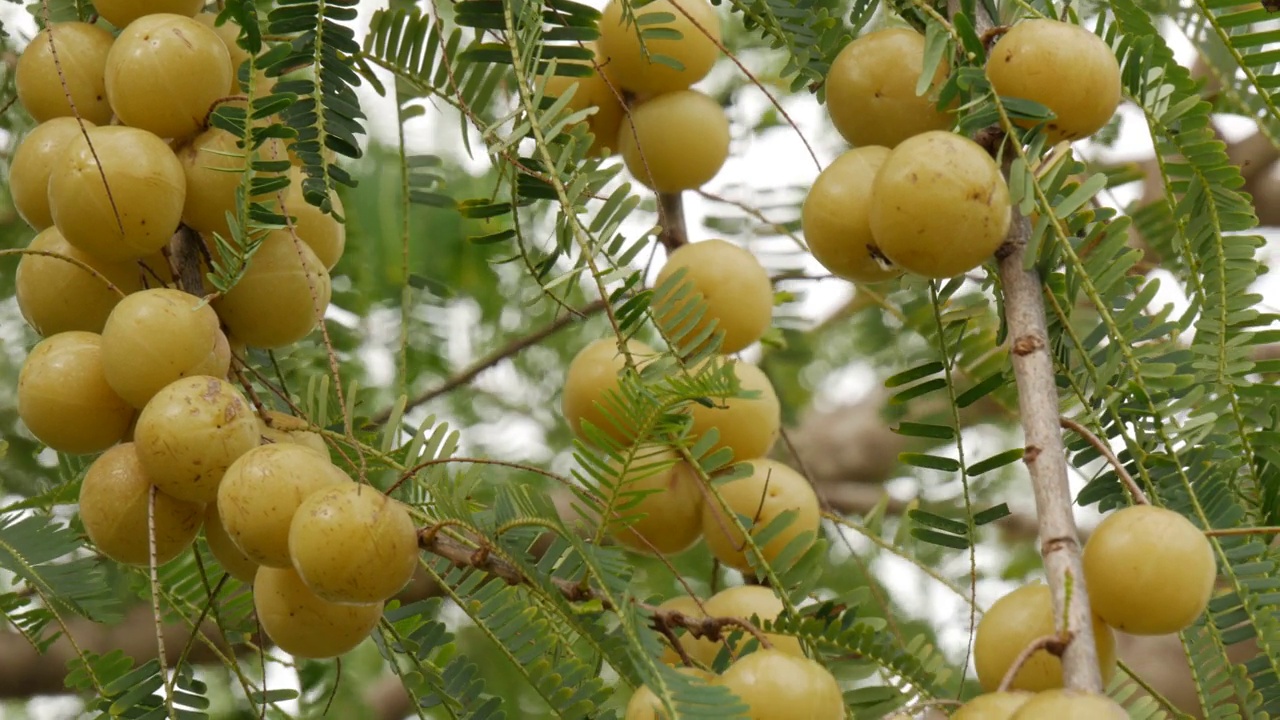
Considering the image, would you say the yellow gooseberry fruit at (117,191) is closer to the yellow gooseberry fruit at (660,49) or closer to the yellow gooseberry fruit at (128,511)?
the yellow gooseberry fruit at (128,511)

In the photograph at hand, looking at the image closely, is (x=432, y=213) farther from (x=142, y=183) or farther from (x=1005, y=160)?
(x=1005, y=160)

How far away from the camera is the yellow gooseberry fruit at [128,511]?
0.77m

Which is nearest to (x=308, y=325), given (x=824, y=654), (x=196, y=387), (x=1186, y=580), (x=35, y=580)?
(x=196, y=387)

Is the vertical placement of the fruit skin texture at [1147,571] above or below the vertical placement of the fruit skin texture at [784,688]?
above

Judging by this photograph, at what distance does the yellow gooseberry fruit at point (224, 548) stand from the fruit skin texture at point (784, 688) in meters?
0.30

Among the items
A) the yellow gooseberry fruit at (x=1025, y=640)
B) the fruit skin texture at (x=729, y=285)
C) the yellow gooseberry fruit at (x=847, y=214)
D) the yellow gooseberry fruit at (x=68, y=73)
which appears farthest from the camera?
the fruit skin texture at (x=729, y=285)

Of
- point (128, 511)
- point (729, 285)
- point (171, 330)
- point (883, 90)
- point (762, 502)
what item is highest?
point (883, 90)

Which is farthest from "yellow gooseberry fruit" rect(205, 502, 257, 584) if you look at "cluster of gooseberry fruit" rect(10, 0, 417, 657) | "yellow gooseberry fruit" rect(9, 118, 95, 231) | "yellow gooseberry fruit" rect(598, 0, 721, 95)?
"yellow gooseberry fruit" rect(598, 0, 721, 95)

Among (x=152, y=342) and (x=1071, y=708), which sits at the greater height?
(x=1071, y=708)

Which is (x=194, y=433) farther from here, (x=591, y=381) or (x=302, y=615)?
(x=591, y=381)

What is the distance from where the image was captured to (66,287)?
84cm

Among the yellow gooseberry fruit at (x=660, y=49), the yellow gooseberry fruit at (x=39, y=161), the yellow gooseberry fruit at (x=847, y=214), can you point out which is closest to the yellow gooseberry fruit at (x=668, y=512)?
the yellow gooseberry fruit at (x=847, y=214)

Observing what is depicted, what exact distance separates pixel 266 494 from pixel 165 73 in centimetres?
27

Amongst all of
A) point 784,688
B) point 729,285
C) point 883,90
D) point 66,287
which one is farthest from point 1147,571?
point 66,287
